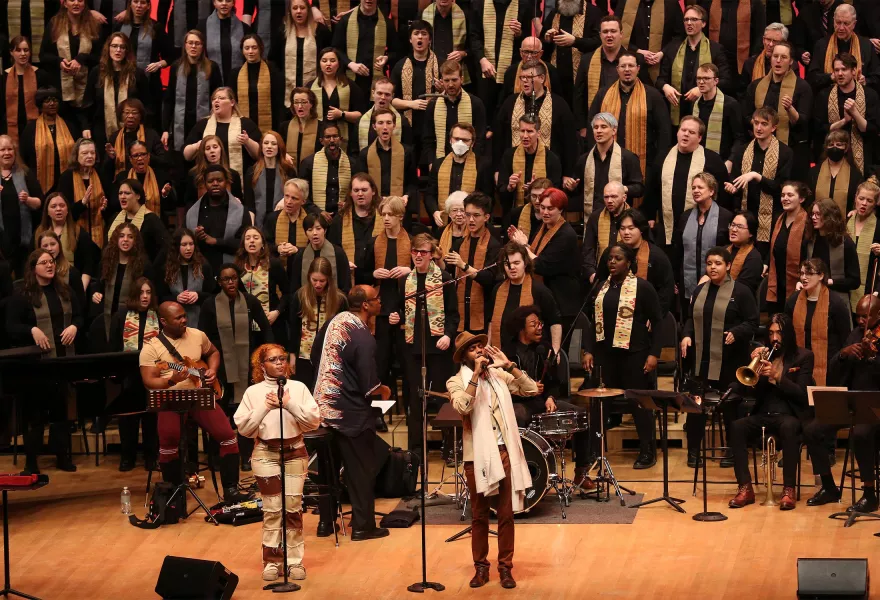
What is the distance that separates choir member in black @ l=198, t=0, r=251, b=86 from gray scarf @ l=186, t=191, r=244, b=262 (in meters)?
1.70

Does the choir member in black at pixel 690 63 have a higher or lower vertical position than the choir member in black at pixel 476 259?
higher

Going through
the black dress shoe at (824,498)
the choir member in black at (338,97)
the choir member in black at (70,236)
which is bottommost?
the black dress shoe at (824,498)

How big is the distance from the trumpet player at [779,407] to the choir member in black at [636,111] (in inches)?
96.7

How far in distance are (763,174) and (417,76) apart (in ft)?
9.50

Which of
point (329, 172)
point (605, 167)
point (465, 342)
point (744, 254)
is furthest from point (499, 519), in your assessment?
point (329, 172)

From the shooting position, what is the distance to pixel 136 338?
11.0 meters

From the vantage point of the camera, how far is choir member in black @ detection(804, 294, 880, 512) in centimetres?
946

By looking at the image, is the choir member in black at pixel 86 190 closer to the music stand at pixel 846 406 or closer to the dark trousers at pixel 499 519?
the dark trousers at pixel 499 519

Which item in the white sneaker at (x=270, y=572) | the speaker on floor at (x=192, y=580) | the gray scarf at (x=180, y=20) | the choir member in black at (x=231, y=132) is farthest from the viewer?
the gray scarf at (x=180, y=20)

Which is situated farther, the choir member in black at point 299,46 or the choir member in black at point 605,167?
the choir member in black at point 299,46

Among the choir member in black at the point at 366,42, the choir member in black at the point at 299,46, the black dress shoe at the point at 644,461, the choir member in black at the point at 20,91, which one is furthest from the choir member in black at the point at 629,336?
the choir member in black at the point at 20,91

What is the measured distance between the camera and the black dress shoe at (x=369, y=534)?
30.3 ft

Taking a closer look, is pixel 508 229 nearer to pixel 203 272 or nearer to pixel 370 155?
pixel 370 155

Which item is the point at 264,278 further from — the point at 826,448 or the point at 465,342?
the point at 826,448
